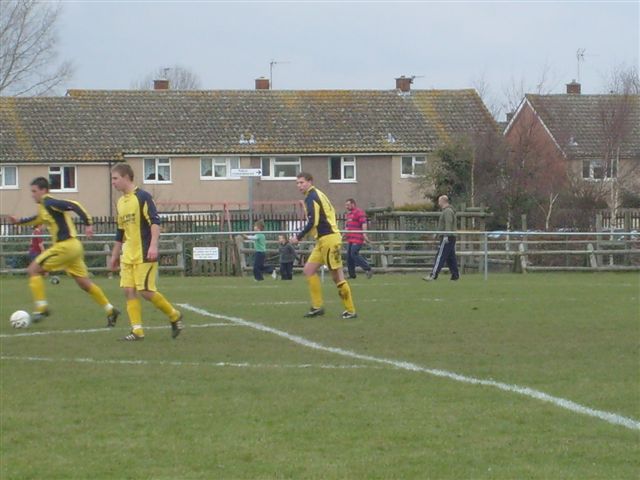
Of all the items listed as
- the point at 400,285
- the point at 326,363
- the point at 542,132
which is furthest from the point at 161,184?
the point at 326,363

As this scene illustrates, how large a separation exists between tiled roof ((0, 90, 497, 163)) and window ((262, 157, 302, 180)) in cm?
68

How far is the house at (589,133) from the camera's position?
49.5m

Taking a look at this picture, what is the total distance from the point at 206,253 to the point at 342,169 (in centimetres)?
2352

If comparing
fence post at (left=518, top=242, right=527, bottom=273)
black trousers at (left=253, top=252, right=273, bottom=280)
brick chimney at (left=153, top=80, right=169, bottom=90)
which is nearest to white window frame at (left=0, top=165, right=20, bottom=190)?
brick chimney at (left=153, top=80, right=169, bottom=90)

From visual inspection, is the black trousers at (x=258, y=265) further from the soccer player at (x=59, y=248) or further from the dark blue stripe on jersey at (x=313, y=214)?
the soccer player at (x=59, y=248)

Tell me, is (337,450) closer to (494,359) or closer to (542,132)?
(494,359)

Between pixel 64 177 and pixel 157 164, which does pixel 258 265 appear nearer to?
pixel 157 164

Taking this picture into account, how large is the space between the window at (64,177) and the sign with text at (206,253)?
2224cm

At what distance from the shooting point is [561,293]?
857 inches

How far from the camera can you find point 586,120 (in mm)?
58812

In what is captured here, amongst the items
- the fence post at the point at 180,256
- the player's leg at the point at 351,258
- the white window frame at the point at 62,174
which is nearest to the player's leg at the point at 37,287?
the player's leg at the point at 351,258

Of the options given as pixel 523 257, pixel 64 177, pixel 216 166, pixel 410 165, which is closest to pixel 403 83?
pixel 410 165

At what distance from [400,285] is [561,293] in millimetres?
3977

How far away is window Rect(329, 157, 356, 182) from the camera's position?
54750 millimetres
